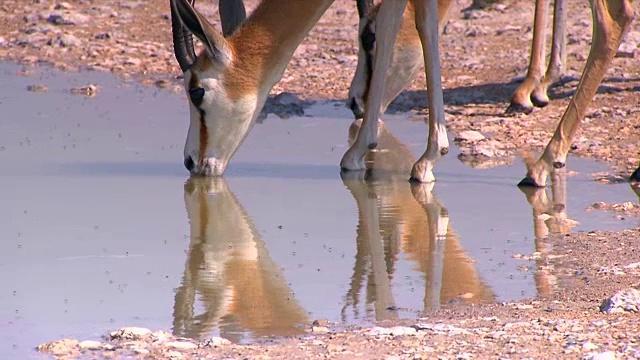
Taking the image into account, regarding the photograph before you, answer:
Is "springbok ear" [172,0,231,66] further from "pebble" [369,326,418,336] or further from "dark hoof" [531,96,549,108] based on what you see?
"pebble" [369,326,418,336]

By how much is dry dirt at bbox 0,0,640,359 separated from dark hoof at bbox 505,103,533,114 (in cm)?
12

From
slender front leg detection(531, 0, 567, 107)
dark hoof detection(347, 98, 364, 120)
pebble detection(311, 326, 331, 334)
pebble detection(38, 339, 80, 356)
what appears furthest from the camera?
slender front leg detection(531, 0, 567, 107)

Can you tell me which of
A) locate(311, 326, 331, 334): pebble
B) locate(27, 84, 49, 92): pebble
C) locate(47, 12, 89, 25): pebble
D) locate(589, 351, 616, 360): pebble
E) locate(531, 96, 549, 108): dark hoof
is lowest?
locate(311, 326, 331, 334): pebble

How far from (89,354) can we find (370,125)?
4.48m

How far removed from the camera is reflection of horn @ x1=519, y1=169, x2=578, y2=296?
6236 mm

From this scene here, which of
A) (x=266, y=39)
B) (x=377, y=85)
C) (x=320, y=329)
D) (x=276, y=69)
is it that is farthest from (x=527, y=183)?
(x=320, y=329)

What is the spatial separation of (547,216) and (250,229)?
1.72m

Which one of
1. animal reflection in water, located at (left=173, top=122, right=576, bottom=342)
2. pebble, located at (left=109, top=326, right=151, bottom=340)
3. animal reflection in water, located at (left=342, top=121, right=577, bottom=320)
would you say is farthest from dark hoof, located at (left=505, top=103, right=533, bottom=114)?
pebble, located at (left=109, top=326, right=151, bottom=340)

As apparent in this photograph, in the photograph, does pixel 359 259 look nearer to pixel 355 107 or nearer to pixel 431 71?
pixel 431 71

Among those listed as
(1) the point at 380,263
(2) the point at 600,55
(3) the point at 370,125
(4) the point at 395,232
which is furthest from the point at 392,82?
(1) the point at 380,263

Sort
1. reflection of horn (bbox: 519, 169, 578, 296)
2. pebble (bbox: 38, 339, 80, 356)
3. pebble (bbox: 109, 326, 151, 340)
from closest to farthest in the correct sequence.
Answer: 1. pebble (bbox: 38, 339, 80, 356)
2. pebble (bbox: 109, 326, 151, 340)
3. reflection of horn (bbox: 519, 169, 578, 296)

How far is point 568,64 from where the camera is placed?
45.1 ft

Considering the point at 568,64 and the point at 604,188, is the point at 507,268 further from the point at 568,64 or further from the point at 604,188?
the point at 568,64

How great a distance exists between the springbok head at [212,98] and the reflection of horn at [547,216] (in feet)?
6.55
